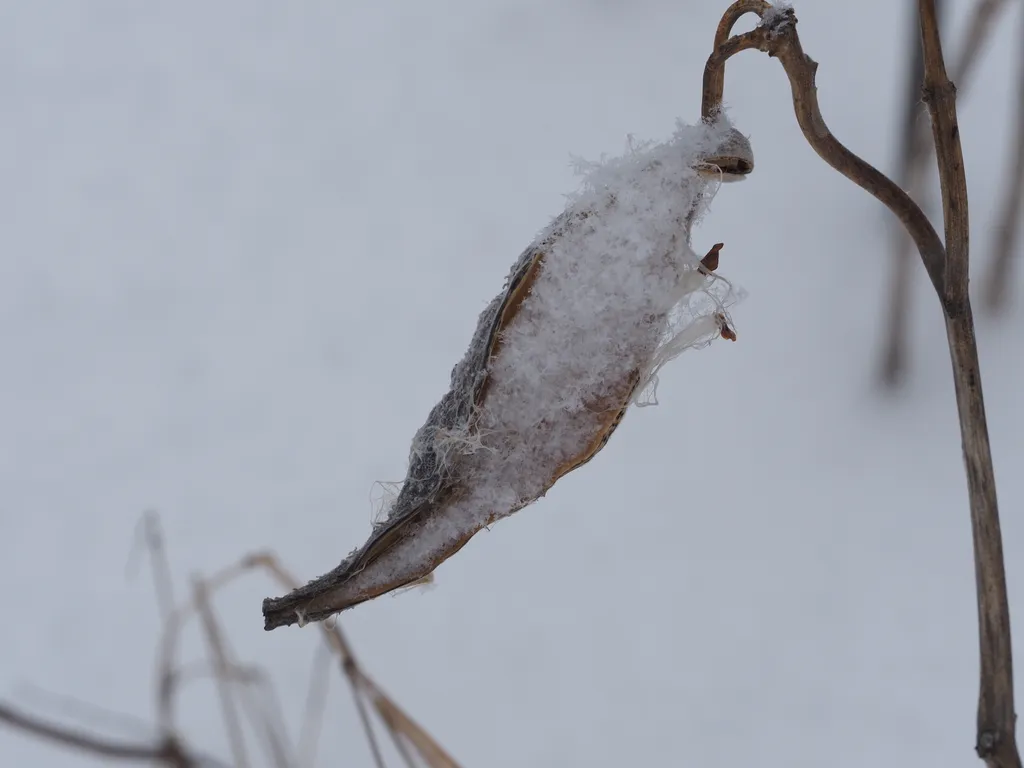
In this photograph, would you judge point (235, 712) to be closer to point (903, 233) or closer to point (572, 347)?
point (572, 347)

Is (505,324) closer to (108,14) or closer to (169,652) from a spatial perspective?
(169,652)

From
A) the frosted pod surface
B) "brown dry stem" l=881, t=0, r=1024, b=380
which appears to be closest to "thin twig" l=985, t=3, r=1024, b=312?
"brown dry stem" l=881, t=0, r=1024, b=380

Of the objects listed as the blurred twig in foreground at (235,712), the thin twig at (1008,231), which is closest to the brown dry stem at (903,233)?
the thin twig at (1008,231)

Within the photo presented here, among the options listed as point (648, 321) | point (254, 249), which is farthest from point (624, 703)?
point (254, 249)

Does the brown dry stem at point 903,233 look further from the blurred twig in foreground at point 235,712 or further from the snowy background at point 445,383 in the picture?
the blurred twig in foreground at point 235,712

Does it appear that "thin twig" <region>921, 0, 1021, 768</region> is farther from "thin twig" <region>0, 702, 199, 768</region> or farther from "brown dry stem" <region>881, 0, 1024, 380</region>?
"brown dry stem" <region>881, 0, 1024, 380</region>
